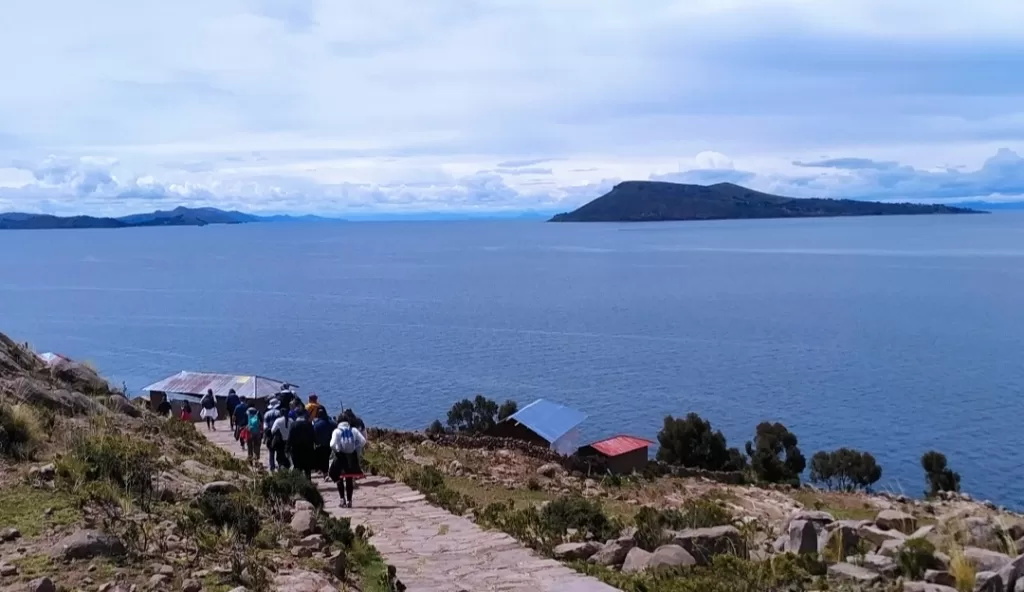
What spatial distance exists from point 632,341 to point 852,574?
57376 millimetres

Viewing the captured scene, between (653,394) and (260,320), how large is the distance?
144 feet

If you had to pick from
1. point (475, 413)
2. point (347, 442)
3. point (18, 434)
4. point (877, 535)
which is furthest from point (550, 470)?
point (475, 413)

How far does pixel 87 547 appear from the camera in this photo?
7973 millimetres

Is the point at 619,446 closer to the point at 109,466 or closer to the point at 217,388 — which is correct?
the point at 217,388

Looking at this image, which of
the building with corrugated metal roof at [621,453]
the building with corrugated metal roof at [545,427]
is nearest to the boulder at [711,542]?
the building with corrugated metal roof at [621,453]

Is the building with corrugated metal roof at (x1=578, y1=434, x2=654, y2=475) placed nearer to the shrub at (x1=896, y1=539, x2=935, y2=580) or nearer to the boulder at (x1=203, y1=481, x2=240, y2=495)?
the boulder at (x1=203, y1=481, x2=240, y2=495)

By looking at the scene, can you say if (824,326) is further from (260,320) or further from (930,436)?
(260,320)

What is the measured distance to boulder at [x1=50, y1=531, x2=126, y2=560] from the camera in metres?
7.93

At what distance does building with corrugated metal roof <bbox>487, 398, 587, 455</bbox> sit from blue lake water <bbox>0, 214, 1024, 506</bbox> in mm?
8625

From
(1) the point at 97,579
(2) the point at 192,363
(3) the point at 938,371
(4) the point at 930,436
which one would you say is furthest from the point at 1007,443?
(2) the point at 192,363

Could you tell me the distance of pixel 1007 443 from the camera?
38.9 meters

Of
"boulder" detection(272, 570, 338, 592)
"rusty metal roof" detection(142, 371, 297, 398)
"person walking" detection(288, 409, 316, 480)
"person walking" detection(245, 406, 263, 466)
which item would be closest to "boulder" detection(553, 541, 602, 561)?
"boulder" detection(272, 570, 338, 592)

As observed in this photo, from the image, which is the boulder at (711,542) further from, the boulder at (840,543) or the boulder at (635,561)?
the boulder at (840,543)

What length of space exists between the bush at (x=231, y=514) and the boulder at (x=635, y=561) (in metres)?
3.92
